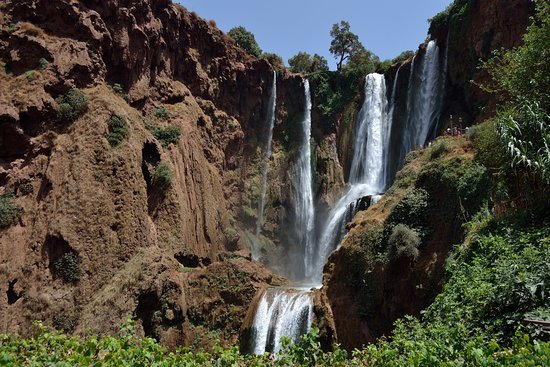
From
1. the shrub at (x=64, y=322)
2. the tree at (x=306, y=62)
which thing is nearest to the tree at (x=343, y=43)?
the tree at (x=306, y=62)

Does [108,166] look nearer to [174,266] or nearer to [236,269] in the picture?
[174,266]

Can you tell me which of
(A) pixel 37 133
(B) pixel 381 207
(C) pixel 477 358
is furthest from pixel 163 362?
(A) pixel 37 133

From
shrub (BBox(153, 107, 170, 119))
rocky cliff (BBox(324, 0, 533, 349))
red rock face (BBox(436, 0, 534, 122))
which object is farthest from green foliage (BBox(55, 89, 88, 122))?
red rock face (BBox(436, 0, 534, 122))

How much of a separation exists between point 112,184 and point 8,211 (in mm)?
5298

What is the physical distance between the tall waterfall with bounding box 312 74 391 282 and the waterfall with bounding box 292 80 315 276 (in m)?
1.60

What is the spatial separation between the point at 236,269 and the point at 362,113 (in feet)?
78.6

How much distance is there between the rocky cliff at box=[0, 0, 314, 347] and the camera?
73.2ft

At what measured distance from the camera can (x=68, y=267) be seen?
74.5 ft

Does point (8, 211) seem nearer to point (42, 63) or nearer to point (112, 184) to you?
point (112, 184)

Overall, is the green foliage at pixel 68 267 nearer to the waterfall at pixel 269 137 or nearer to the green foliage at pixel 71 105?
the green foliage at pixel 71 105

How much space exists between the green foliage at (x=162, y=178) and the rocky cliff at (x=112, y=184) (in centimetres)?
9

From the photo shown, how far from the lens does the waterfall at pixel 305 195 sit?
3919cm

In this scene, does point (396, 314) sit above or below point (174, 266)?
below

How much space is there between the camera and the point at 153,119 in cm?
3250
